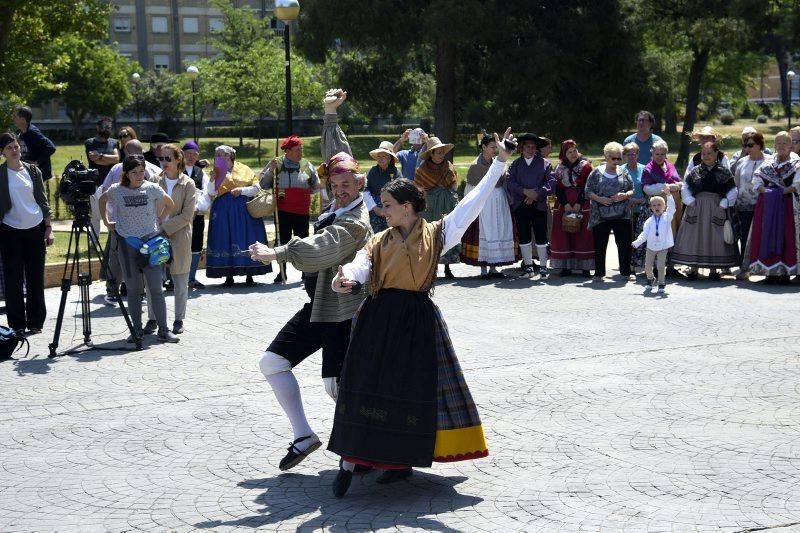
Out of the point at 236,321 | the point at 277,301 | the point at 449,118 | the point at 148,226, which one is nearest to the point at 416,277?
the point at 148,226

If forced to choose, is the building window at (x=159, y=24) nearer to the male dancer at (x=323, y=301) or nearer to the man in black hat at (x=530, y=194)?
the man in black hat at (x=530, y=194)

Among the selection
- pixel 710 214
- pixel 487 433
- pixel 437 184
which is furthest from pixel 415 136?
pixel 487 433

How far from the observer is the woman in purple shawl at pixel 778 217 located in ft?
47.2

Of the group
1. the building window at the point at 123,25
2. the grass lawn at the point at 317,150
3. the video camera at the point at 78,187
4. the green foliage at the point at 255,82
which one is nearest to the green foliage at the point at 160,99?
the grass lawn at the point at 317,150

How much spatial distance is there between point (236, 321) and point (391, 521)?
6632 mm

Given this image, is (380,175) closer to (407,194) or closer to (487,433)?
(487,433)

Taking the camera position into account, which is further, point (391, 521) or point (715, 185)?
point (715, 185)

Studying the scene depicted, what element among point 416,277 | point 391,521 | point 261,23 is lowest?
point 391,521

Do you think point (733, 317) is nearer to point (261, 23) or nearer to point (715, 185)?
point (715, 185)

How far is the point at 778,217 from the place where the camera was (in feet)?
47.8

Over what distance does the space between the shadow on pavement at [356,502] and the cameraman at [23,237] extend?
5.80m

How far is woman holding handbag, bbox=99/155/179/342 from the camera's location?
1099 centimetres

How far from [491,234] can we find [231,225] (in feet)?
11.1

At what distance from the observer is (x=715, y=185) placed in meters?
14.9
